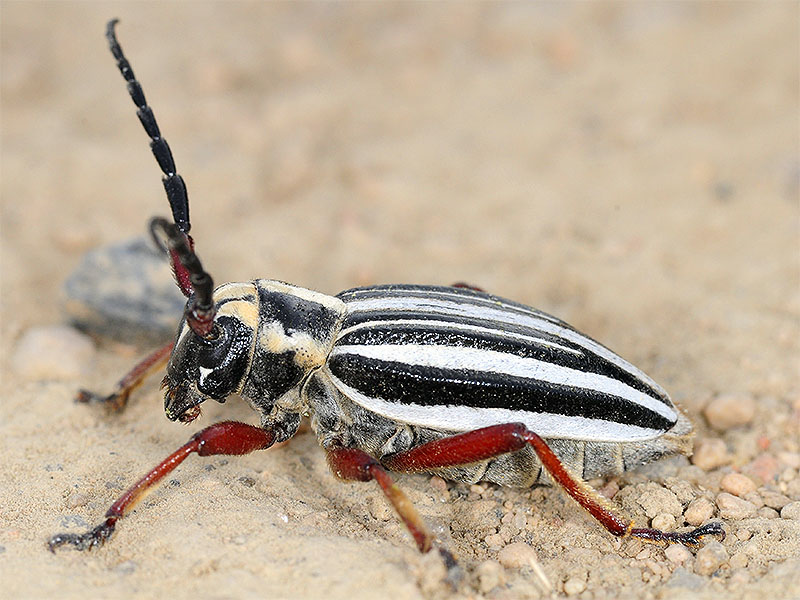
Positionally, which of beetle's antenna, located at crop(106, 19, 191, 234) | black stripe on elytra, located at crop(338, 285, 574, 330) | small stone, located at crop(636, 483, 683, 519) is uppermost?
beetle's antenna, located at crop(106, 19, 191, 234)

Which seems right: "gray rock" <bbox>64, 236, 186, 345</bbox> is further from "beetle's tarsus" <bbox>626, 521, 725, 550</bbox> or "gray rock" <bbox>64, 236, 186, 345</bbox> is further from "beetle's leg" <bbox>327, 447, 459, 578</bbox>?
"beetle's tarsus" <bbox>626, 521, 725, 550</bbox>

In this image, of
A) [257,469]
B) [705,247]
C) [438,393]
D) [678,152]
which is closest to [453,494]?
[438,393]

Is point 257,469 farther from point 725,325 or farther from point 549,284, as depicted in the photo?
point 725,325

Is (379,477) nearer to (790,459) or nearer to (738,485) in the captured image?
(738,485)

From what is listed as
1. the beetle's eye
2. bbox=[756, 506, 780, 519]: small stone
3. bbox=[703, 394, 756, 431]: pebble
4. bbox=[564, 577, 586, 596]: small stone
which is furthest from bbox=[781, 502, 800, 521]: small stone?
the beetle's eye

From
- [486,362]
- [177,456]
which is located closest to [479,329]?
[486,362]

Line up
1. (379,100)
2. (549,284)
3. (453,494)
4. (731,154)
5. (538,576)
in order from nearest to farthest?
(538,576) < (453,494) < (549,284) < (731,154) < (379,100)
